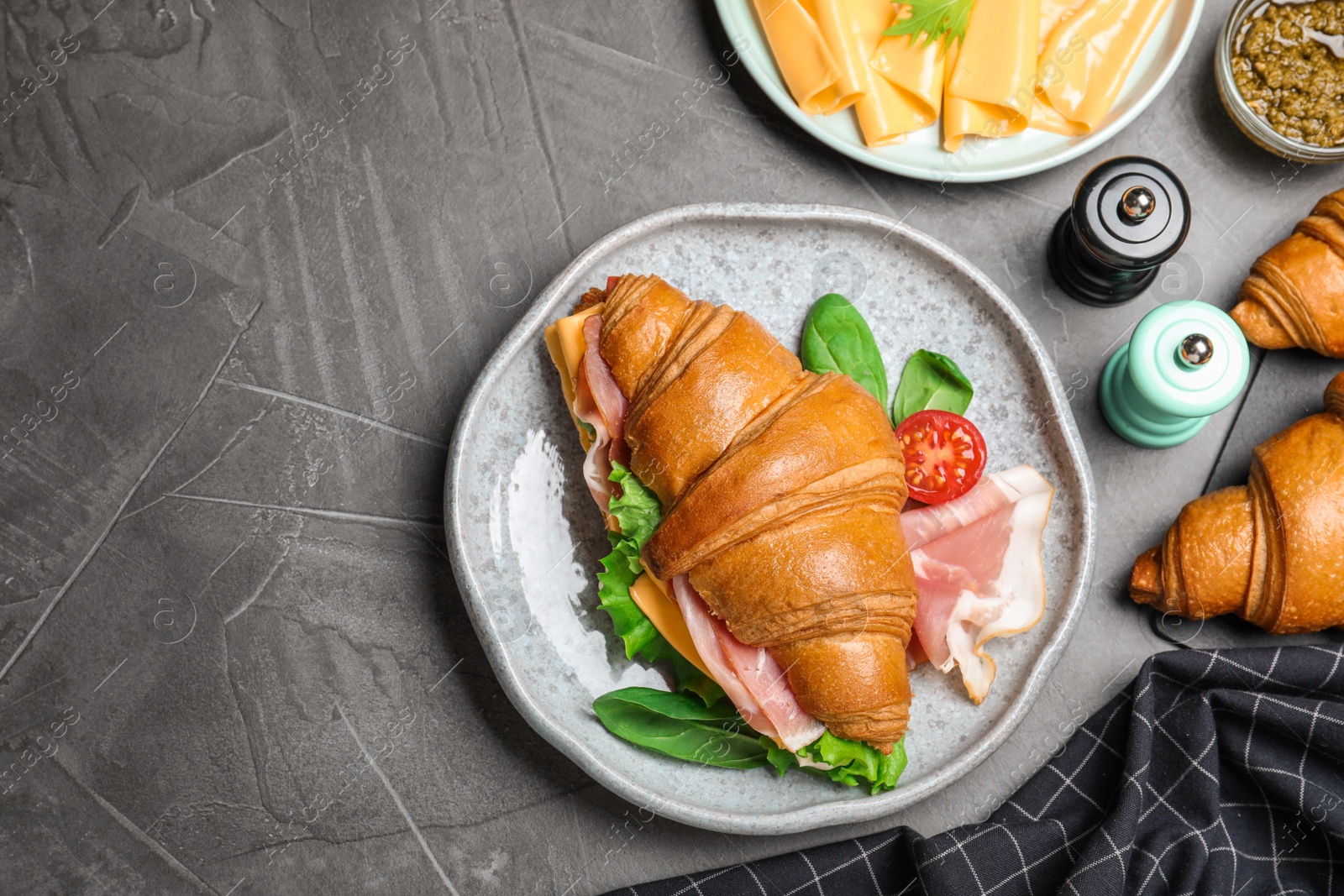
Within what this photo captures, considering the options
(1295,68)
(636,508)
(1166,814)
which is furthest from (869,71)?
(1166,814)

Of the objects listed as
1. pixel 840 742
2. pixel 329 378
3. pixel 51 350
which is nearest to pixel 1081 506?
pixel 840 742

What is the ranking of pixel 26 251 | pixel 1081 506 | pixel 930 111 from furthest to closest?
pixel 26 251, pixel 930 111, pixel 1081 506

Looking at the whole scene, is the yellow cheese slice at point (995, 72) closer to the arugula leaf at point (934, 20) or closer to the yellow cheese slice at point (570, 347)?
the arugula leaf at point (934, 20)

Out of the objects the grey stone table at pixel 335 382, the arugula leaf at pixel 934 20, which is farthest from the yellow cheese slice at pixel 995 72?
the grey stone table at pixel 335 382

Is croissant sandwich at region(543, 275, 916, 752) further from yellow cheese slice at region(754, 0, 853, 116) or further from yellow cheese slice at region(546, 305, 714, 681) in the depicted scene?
yellow cheese slice at region(754, 0, 853, 116)

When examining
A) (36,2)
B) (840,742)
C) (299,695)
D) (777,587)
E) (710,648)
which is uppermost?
(36,2)

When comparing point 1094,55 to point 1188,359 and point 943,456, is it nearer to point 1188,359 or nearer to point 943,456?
point 1188,359

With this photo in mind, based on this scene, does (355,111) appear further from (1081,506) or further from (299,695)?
(1081,506)
